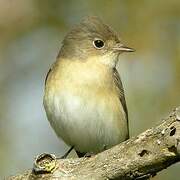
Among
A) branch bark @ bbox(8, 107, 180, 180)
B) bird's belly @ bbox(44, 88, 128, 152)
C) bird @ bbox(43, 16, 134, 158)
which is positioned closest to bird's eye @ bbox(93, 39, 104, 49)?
bird @ bbox(43, 16, 134, 158)

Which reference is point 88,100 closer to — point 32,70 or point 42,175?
point 42,175

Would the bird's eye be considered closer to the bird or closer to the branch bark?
the bird

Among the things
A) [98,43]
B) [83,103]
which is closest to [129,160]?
[83,103]

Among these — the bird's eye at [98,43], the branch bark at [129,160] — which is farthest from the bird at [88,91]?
the branch bark at [129,160]

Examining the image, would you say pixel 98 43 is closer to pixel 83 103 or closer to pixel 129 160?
pixel 83 103

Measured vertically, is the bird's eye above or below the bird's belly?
above

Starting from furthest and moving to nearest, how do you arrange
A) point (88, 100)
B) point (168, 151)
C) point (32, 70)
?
point (32, 70) → point (88, 100) → point (168, 151)

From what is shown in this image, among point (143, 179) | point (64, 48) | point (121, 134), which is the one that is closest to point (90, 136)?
point (121, 134)
